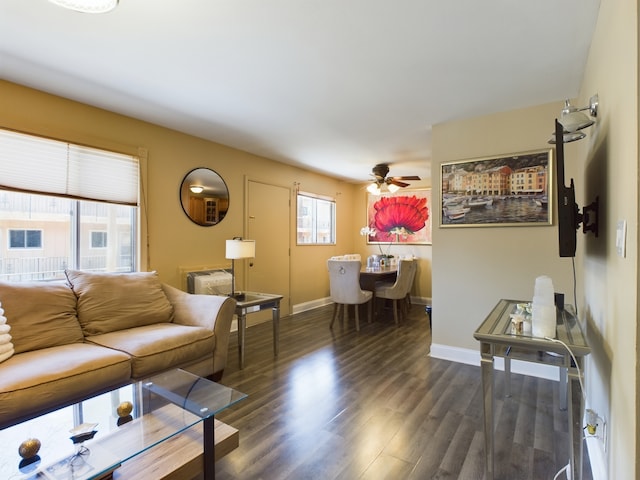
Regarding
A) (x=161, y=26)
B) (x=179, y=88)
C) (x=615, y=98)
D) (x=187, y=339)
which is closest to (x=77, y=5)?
(x=161, y=26)

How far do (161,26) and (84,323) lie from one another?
2.11m

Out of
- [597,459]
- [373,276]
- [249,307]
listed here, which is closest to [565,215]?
[597,459]

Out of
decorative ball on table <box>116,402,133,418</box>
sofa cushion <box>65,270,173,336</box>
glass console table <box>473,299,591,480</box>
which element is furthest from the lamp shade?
glass console table <box>473,299,591,480</box>

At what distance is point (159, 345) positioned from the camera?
7.56 ft

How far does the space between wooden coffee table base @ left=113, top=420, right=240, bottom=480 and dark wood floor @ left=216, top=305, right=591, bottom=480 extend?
206mm

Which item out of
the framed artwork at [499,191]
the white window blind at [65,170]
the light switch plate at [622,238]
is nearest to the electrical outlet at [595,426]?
the light switch plate at [622,238]

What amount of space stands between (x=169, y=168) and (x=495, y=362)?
12.6 feet

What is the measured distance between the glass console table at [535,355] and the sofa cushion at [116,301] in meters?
2.49

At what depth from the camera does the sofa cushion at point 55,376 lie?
165 cm

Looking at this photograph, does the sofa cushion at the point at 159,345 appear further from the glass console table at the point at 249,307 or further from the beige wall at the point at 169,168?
the beige wall at the point at 169,168

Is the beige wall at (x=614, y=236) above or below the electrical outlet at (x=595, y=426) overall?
above

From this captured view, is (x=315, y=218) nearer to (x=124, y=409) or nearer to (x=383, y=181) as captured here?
(x=383, y=181)

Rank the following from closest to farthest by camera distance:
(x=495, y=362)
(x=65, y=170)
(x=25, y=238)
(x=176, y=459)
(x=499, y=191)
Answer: (x=176, y=459)
(x=25, y=238)
(x=65, y=170)
(x=499, y=191)
(x=495, y=362)

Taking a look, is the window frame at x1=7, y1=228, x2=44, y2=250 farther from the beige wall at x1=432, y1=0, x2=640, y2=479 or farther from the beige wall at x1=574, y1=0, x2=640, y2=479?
the beige wall at x1=574, y1=0, x2=640, y2=479
